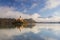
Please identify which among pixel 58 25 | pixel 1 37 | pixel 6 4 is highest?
pixel 6 4

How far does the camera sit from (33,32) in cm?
200

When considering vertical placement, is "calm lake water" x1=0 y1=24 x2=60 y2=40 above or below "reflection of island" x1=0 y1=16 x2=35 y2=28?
below

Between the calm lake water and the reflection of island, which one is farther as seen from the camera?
the reflection of island

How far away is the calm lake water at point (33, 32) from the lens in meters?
1.92

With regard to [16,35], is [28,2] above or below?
above

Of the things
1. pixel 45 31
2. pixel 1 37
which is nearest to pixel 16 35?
pixel 1 37

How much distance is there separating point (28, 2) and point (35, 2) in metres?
0.10

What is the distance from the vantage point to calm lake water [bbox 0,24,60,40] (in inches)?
75.4

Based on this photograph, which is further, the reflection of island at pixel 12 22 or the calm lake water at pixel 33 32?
the reflection of island at pixel 12 22

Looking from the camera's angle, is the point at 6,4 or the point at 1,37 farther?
the point at 6,4

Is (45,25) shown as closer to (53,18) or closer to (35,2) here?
(53,18)

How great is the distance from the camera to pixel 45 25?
2104mm

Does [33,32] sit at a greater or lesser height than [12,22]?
lesser

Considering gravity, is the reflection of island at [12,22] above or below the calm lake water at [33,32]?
above
